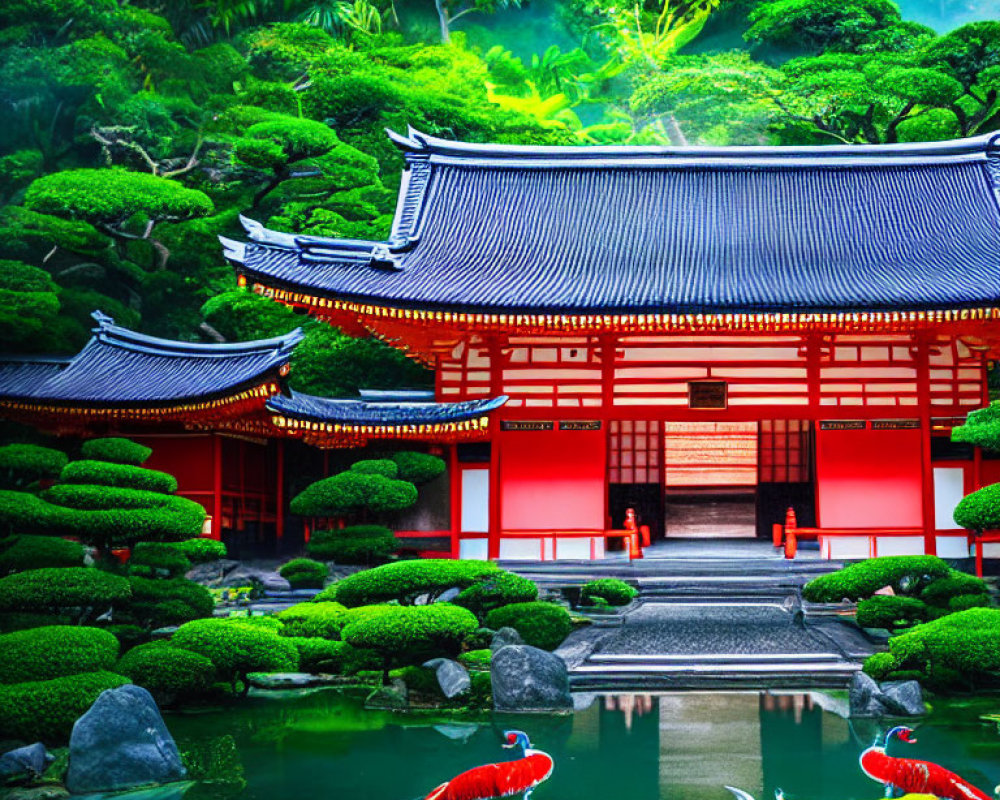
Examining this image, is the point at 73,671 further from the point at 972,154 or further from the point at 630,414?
the point at 972,154

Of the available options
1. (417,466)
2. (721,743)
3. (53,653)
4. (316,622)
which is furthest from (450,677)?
(417,466)

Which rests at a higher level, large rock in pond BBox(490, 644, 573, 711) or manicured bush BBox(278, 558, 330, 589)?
manicured bush BBox(278, 558, 330, 589)

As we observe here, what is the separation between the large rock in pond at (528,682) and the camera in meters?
13.2

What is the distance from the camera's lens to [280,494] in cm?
2644

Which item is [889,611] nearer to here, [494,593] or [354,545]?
[494,593]

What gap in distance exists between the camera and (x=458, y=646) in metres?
15.1

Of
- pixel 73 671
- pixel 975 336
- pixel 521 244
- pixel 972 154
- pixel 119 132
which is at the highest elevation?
pixel 119 132

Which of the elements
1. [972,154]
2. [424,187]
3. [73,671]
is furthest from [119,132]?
[73,671]

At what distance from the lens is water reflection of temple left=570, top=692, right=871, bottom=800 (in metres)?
10.1

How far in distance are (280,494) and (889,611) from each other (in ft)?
48.5

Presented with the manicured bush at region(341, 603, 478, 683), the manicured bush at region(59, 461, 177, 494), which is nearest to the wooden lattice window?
the manicured bush at region(341, 603, 478, 683)

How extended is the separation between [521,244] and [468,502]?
6.19m

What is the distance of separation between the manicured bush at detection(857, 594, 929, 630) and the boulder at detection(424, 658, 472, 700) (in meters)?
5.85

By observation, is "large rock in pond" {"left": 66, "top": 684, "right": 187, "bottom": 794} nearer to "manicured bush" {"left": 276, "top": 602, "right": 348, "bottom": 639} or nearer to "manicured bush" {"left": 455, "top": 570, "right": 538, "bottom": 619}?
"manicured bush" {"left": 276, "top": 602, "right": 348, "bottom": 639}
